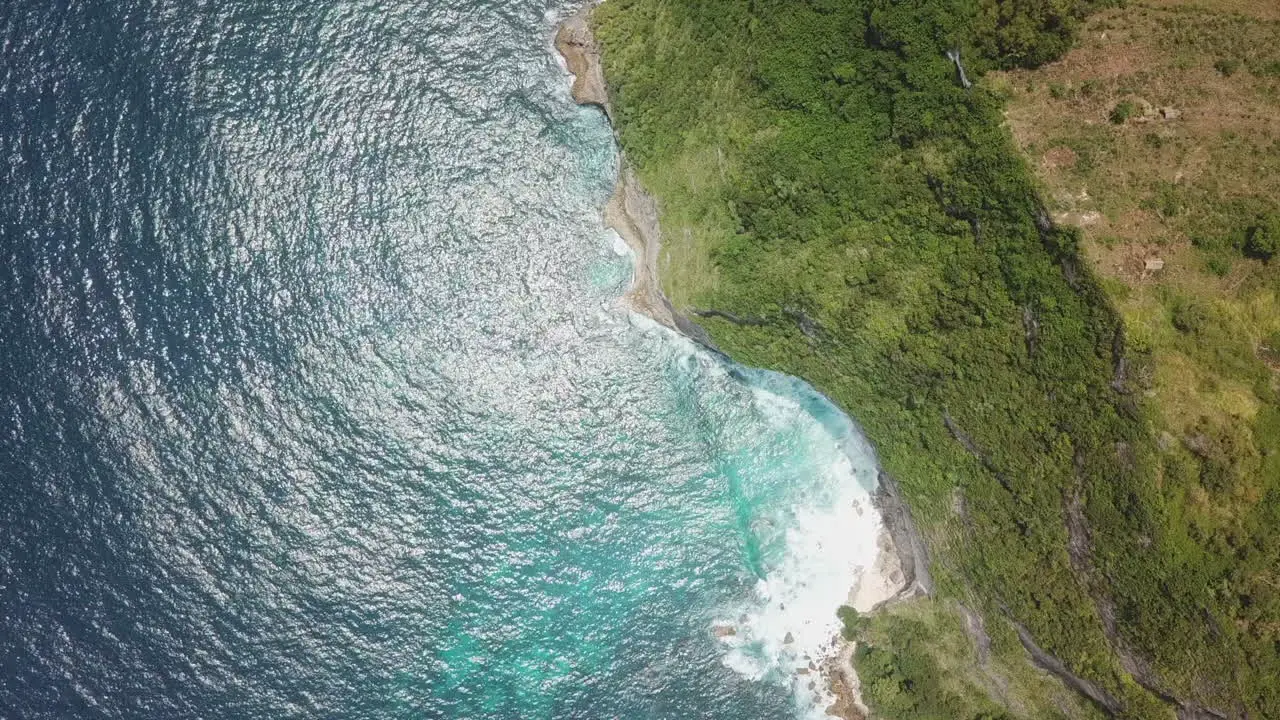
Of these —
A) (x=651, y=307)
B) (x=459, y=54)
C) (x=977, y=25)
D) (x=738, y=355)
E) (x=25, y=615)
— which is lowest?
(x=738, y=355)

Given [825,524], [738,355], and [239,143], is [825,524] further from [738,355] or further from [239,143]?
[239,143]

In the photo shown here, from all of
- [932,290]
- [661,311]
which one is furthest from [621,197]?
[932,290]

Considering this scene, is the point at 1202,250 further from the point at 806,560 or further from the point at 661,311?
the point at 661,311

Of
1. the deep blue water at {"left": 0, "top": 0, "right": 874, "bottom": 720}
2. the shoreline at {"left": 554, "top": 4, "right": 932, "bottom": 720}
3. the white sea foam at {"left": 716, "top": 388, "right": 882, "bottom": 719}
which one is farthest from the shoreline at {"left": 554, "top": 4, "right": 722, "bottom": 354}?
the white sea foam at {"left": 716, "top": 388, "right": 882, "bottom": 719}

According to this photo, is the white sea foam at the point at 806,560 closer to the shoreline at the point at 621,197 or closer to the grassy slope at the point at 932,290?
the grassy slope at the point at 932,290

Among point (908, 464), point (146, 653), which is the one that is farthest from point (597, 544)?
point (146, 653)

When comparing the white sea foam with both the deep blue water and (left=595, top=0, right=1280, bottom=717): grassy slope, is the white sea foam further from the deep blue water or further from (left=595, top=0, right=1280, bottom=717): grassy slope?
(left=595, top=0, right=1280, bottom=717): grassy slope
